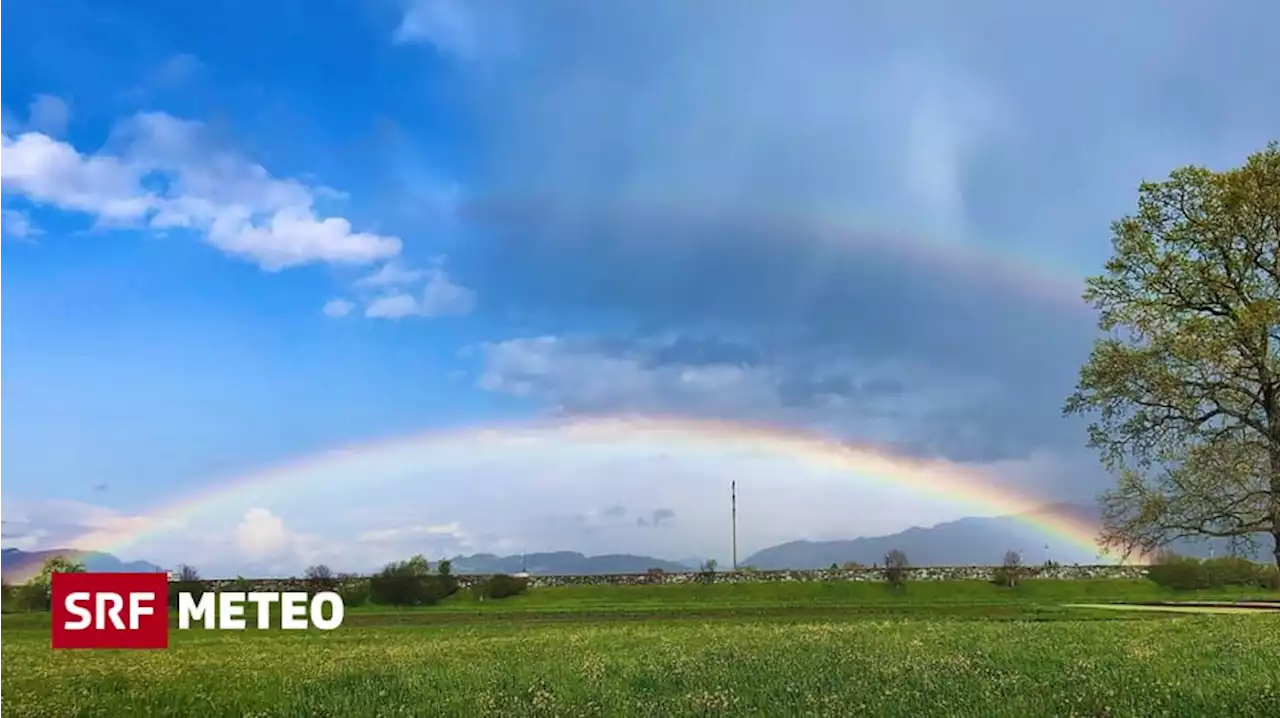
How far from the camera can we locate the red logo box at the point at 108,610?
27.1m

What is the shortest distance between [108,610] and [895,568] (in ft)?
231

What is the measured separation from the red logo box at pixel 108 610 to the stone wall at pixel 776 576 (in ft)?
196

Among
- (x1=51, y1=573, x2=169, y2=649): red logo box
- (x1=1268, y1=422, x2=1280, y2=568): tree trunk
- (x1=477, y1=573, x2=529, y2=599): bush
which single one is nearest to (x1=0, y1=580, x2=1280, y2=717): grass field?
(x1=51, y1=573, x2=169, y2=649): red logo box

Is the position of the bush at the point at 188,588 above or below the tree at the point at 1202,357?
below

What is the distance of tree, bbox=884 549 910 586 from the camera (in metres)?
86.5

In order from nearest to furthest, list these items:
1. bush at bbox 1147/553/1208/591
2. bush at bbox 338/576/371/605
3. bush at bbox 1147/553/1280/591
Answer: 1. bush at bbox 1147/553/1280/591
2. bush at bbox 1147/553/1208/591
3. bush at bbox 338/576/371/605

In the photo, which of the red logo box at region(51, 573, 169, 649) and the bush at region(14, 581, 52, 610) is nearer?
the red logo box at region(51, 573, 169, 649)

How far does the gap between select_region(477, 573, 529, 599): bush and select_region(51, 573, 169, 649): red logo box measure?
5644cm

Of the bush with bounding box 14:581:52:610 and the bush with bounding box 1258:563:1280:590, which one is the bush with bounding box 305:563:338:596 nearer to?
the bush with bounding box 14:581:52:610

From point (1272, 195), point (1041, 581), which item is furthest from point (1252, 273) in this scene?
point (1041, 581)

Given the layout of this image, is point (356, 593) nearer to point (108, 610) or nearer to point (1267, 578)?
point (108, 610)

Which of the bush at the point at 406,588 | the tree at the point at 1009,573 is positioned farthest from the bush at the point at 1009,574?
the bush at the point at 406,588

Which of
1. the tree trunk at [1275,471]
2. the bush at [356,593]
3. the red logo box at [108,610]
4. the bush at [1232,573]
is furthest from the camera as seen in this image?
the bush at [356,593]

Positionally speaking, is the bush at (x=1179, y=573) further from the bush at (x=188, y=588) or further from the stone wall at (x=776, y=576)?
the bush at (x=188, y=588)
